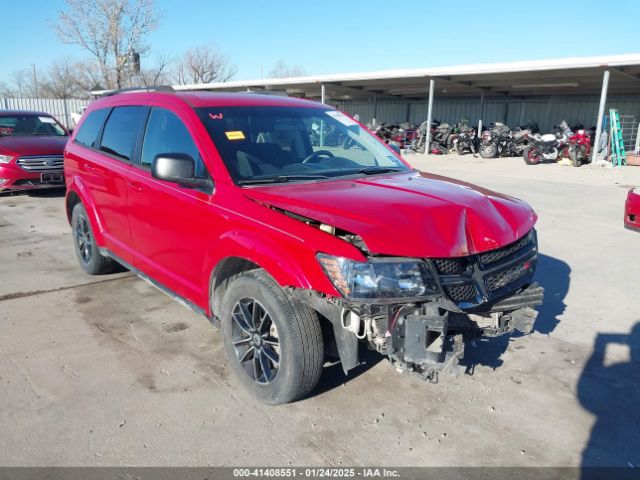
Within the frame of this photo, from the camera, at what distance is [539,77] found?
2056 centimetres

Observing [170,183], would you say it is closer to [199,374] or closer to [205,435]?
[199,374]

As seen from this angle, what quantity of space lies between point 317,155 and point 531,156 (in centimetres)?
1649

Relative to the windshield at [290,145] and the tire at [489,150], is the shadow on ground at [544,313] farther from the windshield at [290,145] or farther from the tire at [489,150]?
the tire at [489,150]

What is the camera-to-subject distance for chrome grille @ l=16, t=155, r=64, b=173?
32.5ft

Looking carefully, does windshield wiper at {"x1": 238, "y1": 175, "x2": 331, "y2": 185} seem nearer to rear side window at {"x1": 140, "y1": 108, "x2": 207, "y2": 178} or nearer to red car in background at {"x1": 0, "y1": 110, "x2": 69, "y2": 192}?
rear side window at {"x1": 140, "y1": 108, "x2": 207, "y2": 178}

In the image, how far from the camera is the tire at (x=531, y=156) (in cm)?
1825

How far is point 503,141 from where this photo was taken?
68.2 feet

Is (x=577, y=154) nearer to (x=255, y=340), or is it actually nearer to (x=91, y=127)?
(x=91, y=127)

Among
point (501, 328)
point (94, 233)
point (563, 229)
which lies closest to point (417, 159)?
point (563, 229)

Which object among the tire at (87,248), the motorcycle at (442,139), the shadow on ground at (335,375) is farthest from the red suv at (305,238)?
the motorcycle at (442,139)

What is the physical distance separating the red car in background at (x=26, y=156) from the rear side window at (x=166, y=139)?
23.6 ft

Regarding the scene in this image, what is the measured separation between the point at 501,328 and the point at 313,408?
4.01 ft

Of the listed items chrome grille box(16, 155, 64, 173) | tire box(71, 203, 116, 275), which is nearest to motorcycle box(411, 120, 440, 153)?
chrome grille box(16, 155, 64, 173)

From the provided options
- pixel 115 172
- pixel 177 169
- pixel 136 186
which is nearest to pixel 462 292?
pixel 177 169
